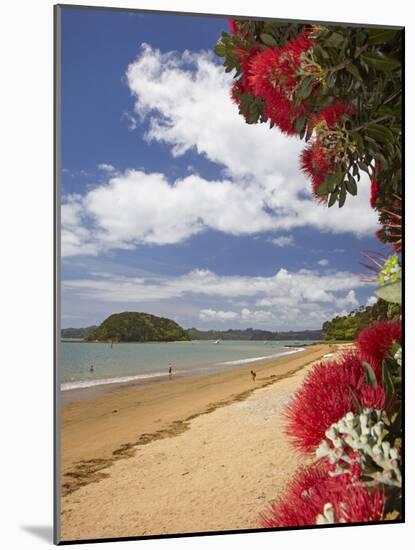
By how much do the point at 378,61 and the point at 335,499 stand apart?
125 cm

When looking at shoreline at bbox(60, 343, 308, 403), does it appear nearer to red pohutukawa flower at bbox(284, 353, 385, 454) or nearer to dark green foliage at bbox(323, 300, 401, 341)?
dark green foliage at bbox(323, 300, 401, 341)

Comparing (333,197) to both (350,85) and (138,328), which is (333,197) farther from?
(138,328)

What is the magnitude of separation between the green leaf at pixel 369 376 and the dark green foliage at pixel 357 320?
48cm

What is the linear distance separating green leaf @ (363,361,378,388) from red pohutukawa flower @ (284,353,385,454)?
13 mm

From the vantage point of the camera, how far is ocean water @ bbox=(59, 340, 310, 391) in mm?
2043

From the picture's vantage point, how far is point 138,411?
6.88ft

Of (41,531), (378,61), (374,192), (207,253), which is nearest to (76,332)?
(207,253)

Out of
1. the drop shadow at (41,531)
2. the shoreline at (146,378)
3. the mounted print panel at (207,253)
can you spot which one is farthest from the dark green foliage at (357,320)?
the drop shadow at (41,531)

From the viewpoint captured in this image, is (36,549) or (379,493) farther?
(36,549)
